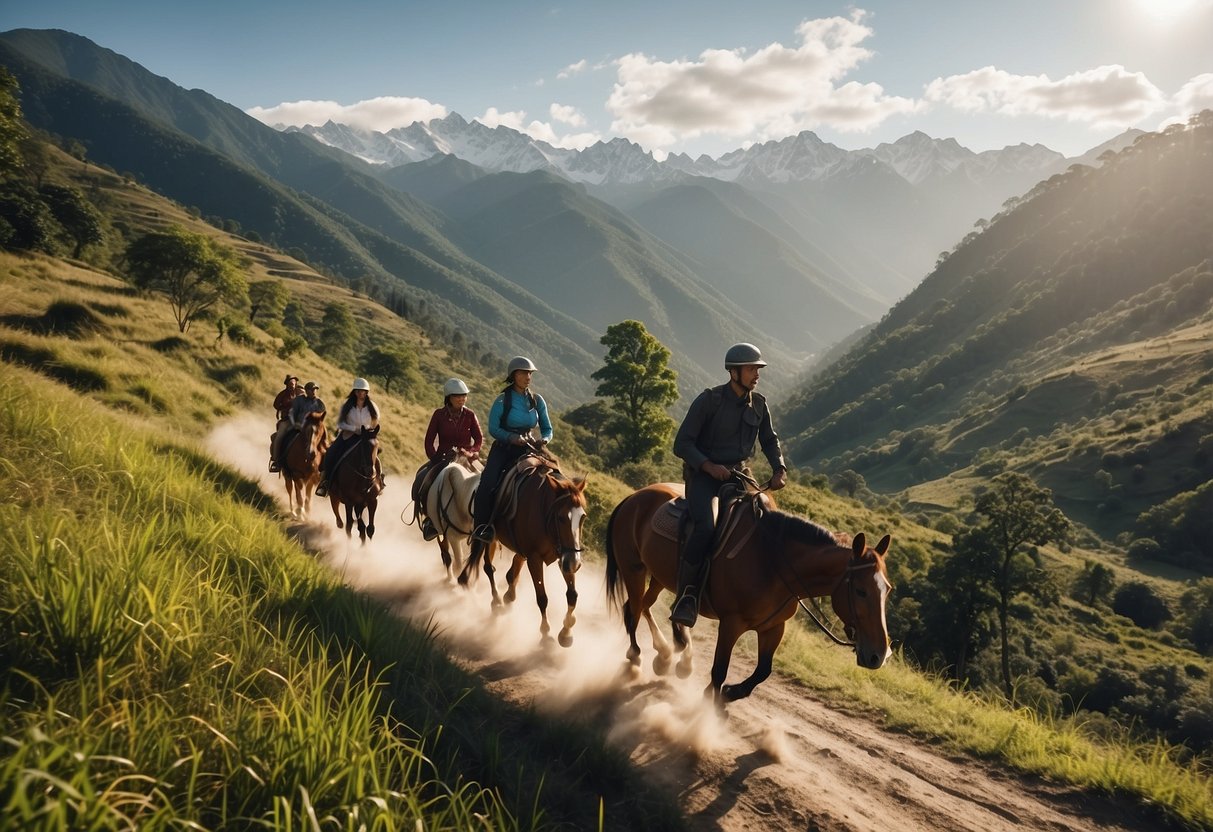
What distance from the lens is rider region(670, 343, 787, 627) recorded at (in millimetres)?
7027

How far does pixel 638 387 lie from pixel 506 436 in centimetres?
3503

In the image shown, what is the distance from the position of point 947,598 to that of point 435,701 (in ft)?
121

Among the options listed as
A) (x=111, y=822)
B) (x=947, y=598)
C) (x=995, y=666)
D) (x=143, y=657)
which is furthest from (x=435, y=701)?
(x=995, y=666)

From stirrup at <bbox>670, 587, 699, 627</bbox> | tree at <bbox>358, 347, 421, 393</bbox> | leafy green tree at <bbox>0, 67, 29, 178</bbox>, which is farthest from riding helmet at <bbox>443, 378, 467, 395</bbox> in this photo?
tree at <bbox>358, 347, 421, 393</bbox>

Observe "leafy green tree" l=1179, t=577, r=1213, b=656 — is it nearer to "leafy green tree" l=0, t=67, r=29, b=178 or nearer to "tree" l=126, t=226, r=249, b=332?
"tree" l=126, t=226, r=249, b=332

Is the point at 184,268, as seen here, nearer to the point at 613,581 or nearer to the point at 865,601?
the point at 613,581

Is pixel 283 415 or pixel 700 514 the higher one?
pixel 700 514

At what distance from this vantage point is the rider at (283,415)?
15977mm

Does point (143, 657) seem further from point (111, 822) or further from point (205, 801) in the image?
point (111, 822)

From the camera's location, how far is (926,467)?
143 meters

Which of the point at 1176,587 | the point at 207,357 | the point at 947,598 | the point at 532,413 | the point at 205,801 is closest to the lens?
the point at 205,801

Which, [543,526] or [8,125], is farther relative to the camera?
[8,125]

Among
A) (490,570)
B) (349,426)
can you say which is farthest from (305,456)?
(490,570)

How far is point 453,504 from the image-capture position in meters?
11.4
